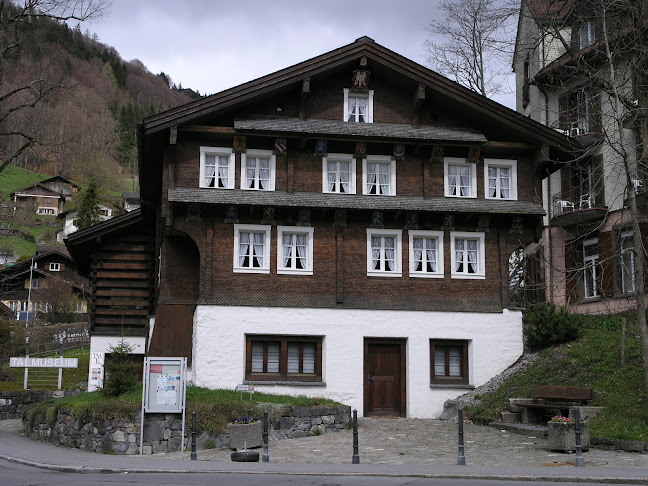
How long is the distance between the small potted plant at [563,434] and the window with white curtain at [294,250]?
11151 millimetres

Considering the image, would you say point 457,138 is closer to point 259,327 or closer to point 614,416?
point 259,327

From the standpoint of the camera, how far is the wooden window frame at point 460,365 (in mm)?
28172

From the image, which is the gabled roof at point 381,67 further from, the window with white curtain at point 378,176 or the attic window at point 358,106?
the window with white curtain at point 378,176

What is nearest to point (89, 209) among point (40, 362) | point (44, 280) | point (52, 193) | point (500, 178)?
point (44, 280)

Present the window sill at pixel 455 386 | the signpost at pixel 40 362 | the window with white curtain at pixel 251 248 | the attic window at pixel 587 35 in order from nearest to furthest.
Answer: the window sill at pixel 455 386 < the window with white curtain at pixel 251 248 < the signpost at pixel 40 362 < the attic window at pixel 587 35

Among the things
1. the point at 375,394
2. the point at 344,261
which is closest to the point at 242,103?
the point at 344,261

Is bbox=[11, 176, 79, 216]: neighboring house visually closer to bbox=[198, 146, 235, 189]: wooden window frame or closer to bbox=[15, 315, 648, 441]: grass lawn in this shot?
bbox=[198, 146, 235, 189]: wooden window frame

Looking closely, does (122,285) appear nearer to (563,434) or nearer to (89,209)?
(563,434)

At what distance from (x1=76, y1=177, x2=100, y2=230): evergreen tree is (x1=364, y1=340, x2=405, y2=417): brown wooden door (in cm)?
7335

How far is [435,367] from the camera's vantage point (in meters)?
28.3

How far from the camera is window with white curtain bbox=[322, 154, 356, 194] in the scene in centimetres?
2892

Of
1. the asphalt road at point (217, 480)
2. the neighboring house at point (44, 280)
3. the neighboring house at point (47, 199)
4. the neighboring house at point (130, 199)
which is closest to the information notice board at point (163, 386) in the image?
the asphalt road at point (217, 480)

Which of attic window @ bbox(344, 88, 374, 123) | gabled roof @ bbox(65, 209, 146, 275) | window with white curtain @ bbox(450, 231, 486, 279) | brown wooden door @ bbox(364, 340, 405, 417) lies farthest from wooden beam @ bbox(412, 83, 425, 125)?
gabled roof @ bbox(65, 209, 146, 275)

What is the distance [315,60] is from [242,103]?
9.37ft
